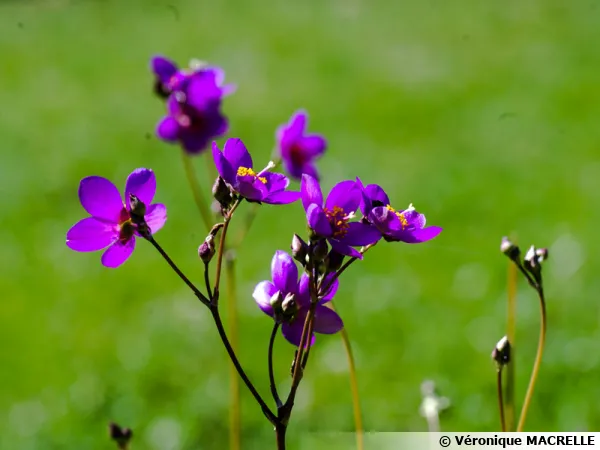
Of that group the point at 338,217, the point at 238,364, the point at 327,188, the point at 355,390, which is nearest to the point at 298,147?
the point at 355,390

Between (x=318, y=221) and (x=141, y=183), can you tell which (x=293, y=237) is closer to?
(x=318, y=221)

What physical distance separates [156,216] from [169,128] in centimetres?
58

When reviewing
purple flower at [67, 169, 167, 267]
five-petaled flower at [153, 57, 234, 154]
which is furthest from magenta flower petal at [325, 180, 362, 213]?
five-petaled flower at [153, 57, 234, 154]

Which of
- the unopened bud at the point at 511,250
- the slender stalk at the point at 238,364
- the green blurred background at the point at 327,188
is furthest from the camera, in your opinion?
the green blurred background at the point at 327,188

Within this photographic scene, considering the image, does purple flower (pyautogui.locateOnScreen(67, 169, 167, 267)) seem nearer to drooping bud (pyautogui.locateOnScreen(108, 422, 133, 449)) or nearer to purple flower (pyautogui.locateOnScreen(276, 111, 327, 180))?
drooping bud (pyautogui.locateOnScreen(108, 422, 133, 449))

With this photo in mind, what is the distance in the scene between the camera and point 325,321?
36.4 inches

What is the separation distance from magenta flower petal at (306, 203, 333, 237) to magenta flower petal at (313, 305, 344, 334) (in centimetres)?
14

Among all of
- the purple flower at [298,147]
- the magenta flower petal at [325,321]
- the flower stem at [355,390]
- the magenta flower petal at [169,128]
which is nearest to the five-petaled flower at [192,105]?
the magenta flower petal at [169,128]

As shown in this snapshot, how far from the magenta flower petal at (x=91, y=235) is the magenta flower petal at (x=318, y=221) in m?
0.26

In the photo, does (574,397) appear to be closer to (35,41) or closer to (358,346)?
(358,346)

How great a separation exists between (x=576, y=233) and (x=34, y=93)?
3743 mm

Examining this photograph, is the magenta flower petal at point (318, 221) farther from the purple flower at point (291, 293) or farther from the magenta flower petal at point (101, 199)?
the magenta flower petal at point (101, 199)

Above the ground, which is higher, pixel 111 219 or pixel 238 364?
pixel 111 219

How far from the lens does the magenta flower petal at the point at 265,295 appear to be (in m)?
0.89
